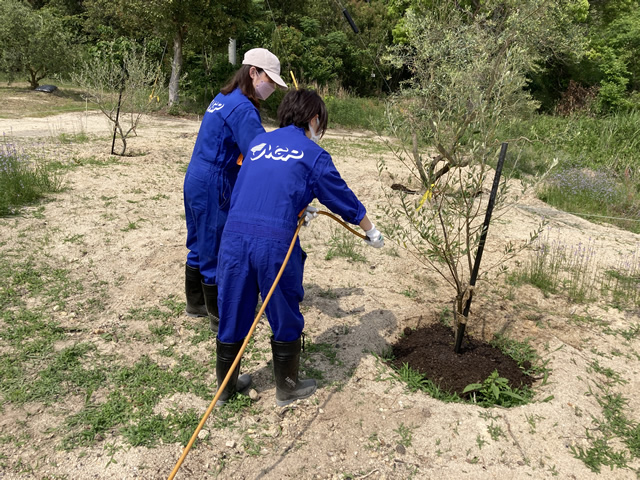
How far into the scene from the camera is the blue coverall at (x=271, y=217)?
2.51 m

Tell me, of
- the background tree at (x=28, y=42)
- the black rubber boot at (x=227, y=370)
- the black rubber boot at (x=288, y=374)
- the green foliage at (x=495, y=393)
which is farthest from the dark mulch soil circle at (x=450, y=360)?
the background tree at (x=28, y=42)

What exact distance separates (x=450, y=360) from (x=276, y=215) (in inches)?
67.6

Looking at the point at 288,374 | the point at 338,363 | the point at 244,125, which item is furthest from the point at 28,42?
the point at 288,374

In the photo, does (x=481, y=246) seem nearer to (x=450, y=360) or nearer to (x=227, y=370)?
(x=450, y=360)

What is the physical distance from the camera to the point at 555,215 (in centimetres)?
698

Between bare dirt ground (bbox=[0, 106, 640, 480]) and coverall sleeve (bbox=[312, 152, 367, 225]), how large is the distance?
118 cm

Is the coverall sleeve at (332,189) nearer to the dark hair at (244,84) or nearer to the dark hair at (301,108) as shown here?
the dark hair at (301,108)

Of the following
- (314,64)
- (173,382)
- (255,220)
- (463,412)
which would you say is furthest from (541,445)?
(314,64)

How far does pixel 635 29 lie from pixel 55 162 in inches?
803

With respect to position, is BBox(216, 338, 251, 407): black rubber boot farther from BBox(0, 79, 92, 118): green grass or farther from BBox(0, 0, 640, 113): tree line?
BBox(0, 79, 92, 118): green grass

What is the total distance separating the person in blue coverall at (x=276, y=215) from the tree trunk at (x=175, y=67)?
13.0 metres

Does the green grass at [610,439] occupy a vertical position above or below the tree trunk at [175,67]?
below

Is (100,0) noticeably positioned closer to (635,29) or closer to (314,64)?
(314,64)

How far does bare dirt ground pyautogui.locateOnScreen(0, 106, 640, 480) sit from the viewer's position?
8.29ft
